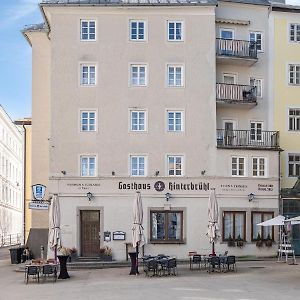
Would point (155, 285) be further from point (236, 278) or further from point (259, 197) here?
point (259, 197)

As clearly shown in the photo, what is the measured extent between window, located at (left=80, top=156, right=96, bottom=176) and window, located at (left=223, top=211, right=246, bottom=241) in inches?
294

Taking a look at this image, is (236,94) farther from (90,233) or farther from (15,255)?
(15,255)

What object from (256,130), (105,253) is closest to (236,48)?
(256,130)

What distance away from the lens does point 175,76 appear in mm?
36781

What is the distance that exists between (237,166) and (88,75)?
9.50 metres

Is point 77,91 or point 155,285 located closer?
point 155,285

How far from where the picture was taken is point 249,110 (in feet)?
125

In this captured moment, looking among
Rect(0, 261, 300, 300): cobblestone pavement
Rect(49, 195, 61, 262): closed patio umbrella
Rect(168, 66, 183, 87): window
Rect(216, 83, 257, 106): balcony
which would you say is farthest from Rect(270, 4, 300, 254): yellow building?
Rect(49, 195, 61, 262): closed patio umbrella

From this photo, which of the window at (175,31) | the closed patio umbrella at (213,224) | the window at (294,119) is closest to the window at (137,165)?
the window at (175,31)

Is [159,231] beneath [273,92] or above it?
beneath

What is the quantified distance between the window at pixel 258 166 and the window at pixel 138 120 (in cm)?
634

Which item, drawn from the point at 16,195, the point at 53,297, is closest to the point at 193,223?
the point at 53,297

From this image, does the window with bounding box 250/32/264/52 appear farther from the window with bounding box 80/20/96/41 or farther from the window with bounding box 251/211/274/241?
the window with bounding box 251/211/274/241

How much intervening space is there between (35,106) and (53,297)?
2142cm
